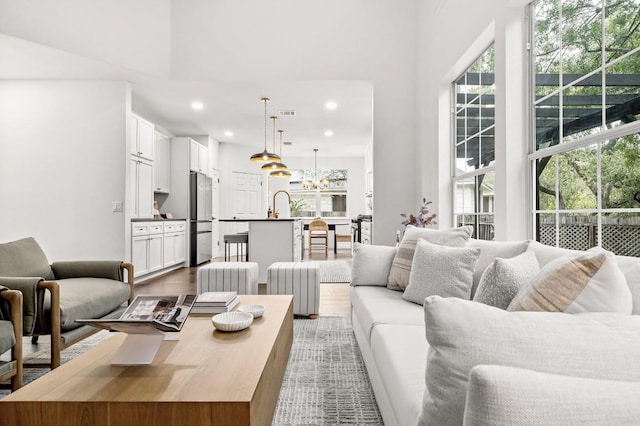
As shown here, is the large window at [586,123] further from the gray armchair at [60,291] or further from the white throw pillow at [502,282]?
the gray armchair at [60,291]

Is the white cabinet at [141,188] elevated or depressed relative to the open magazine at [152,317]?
elevated

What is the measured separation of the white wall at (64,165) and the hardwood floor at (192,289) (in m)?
0.69

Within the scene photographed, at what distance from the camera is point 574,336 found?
2.25 ft

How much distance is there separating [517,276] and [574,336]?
27.9 inches

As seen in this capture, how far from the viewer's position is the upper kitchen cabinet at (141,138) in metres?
5.30

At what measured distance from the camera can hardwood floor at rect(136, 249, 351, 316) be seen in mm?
3887

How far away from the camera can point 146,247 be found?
562cm

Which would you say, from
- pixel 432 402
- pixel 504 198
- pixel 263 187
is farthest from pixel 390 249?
pixel 263 187

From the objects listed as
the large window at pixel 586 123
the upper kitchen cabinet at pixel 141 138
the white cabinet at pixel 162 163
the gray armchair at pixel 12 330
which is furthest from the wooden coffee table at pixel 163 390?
the white cabinet at pixel 162 163

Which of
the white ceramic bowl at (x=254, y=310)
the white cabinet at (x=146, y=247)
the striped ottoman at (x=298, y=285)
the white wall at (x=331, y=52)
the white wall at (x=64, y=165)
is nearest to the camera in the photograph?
the white ceramic bowl at (x=254, y=310)

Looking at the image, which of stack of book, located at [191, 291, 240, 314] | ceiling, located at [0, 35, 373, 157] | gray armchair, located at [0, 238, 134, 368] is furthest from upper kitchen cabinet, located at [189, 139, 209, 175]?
stack of book, located at [191, 291, 240, 314]

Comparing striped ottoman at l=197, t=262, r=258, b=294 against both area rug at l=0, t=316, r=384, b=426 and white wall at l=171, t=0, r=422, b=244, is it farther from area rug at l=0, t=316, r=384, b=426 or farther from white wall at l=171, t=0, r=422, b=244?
white wall at l=171, t=0, r=422, b=244

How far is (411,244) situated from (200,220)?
581 centimetres

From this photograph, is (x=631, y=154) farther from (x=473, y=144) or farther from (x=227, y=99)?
(x=227, y=99)
